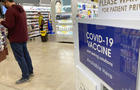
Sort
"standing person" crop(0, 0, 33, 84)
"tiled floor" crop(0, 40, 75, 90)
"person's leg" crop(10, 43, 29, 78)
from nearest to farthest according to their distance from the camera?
"standing person" crop(0, 0, 33, 84), "person's leg" crop(10, 43, 29, 78), "tiled floor" crop(0, 40, 75, 90)

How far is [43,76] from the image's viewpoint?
3260 mm

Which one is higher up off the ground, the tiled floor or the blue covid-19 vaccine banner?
the blue covid-19 vaccine banner

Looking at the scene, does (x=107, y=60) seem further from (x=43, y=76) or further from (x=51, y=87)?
(x=43, y=76)

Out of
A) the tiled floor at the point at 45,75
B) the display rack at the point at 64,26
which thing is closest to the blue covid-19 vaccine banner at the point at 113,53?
the tiled floor at the point at 45,75

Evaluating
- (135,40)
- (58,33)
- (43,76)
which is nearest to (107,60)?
(135,40)

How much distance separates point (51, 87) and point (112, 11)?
214 centimetres

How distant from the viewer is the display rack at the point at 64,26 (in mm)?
6869

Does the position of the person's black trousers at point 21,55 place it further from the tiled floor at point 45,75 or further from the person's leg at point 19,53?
the tiled floor at point 45,75

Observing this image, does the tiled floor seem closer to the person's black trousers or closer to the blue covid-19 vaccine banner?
the person's black trousers

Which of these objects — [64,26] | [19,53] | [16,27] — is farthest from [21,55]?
[64,26]

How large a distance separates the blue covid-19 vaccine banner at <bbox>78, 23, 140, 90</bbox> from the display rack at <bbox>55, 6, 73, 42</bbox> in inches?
217

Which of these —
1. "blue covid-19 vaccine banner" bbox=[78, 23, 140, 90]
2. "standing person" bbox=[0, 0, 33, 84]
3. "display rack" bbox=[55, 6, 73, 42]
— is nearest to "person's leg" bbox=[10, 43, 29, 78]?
"standing person" bbox=[0, 0, 33, 84]

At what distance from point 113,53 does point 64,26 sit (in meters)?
6.21

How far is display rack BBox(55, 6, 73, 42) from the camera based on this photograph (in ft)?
22.5
